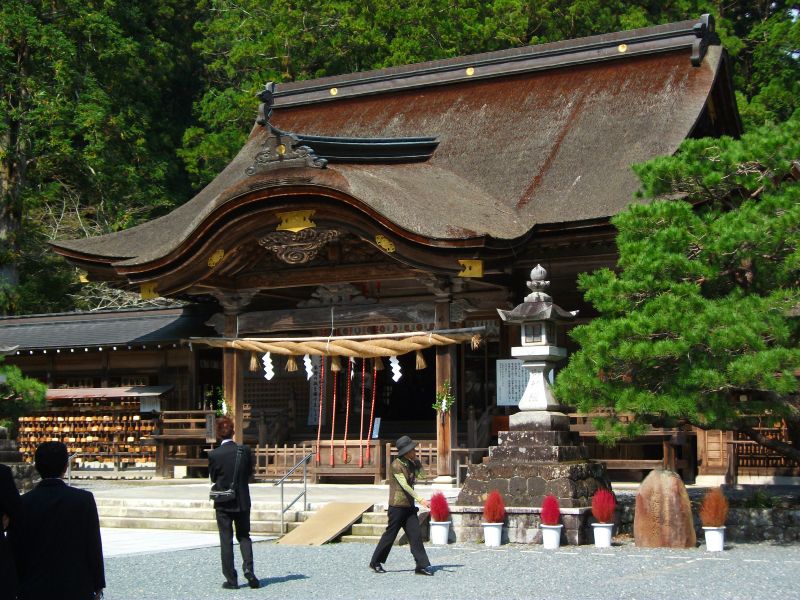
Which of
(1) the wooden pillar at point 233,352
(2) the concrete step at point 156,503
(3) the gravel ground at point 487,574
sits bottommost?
(3) the gravel ground at point 487,574

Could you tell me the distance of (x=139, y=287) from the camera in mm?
18422

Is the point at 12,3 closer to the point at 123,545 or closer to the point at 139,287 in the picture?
the point at 139,287

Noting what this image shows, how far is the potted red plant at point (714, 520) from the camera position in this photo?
1065 centimetres

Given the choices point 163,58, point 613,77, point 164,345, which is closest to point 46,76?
point 163,58

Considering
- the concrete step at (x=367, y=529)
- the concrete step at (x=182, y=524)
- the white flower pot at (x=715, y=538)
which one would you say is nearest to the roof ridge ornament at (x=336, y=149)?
the concrete step at (x=182, y=524)

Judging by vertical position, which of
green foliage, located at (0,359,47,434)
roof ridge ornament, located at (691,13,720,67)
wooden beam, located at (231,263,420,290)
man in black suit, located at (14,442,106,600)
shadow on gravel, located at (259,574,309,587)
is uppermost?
roof ridge ornament, located at (691,13,720,67)

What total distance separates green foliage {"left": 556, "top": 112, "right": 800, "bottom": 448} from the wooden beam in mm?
5561

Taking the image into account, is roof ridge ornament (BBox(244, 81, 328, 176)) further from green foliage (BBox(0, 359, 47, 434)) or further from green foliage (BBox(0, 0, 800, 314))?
green foliage (BBox(0, 0, 800, 314))

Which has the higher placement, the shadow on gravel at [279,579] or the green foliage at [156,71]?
the green foliage at [156,71]

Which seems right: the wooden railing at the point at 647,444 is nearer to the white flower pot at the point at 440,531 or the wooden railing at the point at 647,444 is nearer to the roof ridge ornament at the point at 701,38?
the white flower pot at the point at 440,531

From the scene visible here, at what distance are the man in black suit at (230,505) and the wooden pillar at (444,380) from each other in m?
7.41

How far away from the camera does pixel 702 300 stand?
431 inches

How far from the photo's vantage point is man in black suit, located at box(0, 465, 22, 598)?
16.0 feet

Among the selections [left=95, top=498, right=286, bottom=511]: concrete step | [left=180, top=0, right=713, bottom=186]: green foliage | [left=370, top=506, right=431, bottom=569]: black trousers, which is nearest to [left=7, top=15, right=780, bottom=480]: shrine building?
[left=95, top=498, right=286, bottom=511]: concrete step
